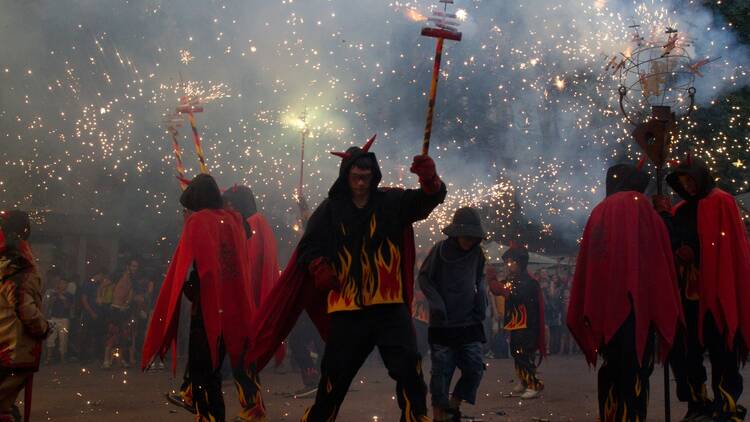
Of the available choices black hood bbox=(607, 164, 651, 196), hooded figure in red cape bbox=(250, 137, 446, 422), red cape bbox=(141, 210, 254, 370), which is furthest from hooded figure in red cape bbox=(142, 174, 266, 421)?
black hood bbox=(607, 164, 651, 196)

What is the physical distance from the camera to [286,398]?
10.1 metres

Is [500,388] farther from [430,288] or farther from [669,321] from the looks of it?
[669,321]

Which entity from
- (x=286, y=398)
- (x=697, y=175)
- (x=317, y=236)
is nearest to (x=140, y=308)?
(x=286, y=398)

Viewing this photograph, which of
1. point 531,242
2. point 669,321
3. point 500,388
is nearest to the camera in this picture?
point 669,321

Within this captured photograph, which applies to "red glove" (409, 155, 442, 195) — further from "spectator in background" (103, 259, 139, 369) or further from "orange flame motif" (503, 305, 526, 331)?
"spectator in background" (103, 259, 139, 369)

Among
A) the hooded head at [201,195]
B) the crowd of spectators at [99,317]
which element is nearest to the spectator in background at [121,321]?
the crowd of spectators at [99,317]

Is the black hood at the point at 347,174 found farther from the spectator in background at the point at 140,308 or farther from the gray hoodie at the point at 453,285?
the spectator in background at the point at 140,308

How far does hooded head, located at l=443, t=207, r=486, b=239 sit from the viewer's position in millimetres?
7949

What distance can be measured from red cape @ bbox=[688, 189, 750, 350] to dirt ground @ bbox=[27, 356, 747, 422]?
1.82m

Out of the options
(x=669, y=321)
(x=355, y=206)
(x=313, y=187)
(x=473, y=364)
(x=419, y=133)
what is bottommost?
(x=473, y=364)

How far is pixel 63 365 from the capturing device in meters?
14.8

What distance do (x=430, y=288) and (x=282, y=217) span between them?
48.1 ft

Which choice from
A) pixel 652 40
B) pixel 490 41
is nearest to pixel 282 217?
pixel 490 41

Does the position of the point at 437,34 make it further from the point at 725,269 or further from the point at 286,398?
the point at 286,398
